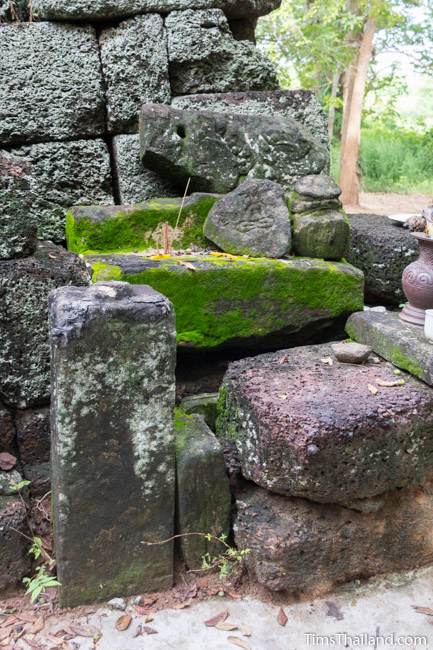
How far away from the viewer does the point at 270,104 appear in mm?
3961

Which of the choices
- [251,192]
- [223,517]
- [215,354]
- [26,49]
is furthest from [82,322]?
[26,49]

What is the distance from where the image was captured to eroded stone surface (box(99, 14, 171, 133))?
3.76 metres

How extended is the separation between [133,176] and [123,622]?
8.03ft

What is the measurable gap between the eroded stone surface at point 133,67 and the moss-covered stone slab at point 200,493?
2.12m

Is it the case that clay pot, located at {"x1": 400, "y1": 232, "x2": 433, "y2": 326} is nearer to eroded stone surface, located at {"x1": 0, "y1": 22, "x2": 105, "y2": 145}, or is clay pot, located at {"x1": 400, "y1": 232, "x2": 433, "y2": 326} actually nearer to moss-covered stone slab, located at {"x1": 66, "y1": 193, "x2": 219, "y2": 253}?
moss-covered stone slab, located at {"x1": 66, "y1": 193, "x2": 219, "y2": 253}

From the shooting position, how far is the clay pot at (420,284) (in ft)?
9.86

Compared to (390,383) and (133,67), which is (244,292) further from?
(133,67)

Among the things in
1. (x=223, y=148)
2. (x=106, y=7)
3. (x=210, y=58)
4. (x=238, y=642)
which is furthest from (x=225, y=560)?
(x=106, y=7)

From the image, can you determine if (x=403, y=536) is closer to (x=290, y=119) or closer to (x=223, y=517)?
(x=223, y=517)

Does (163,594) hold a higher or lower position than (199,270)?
lower

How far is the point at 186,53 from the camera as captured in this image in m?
3.88

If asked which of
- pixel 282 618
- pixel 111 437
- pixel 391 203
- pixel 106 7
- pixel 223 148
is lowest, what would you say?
pixel 391 203

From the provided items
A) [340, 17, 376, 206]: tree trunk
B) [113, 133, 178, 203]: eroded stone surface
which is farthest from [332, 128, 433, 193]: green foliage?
[113, 133, 178, 203]: eroded stone surface

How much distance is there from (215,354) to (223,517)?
101 centimetres
